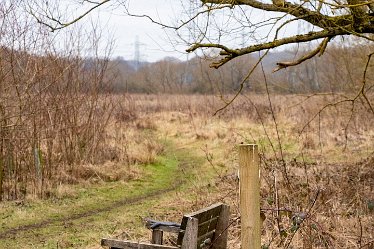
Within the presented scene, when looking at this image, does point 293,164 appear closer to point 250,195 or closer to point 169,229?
point 169,229

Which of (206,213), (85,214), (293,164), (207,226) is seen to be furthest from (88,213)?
(206,213)

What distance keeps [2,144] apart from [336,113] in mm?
11849

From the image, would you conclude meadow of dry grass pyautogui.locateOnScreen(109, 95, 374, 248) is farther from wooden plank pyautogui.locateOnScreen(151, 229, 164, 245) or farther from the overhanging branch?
the overhanging branch

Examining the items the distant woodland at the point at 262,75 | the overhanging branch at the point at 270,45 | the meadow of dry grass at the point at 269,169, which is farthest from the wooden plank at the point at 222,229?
the overhanging branch at the point at 270,45

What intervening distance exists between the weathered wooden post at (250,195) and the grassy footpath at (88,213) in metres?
3.58

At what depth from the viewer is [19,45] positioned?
9680 mm

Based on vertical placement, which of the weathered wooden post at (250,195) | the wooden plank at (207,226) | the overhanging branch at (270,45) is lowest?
the wooden plank at (207,226)

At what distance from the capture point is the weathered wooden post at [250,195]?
11.4 ft

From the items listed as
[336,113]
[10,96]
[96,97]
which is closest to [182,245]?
[10,96]

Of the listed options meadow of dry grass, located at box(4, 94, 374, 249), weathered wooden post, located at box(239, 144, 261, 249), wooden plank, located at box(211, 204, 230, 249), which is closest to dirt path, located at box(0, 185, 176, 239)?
meadow of dry grass, located at box(4, 94, 374, 249)

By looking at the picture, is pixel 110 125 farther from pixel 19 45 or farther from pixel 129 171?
pixel 19 45

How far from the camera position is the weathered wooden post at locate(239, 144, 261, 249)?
3471 mm

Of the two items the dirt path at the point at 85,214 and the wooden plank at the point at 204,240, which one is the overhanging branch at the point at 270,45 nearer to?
the wooden plank at the point at 204,240

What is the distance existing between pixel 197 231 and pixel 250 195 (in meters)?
1.14
